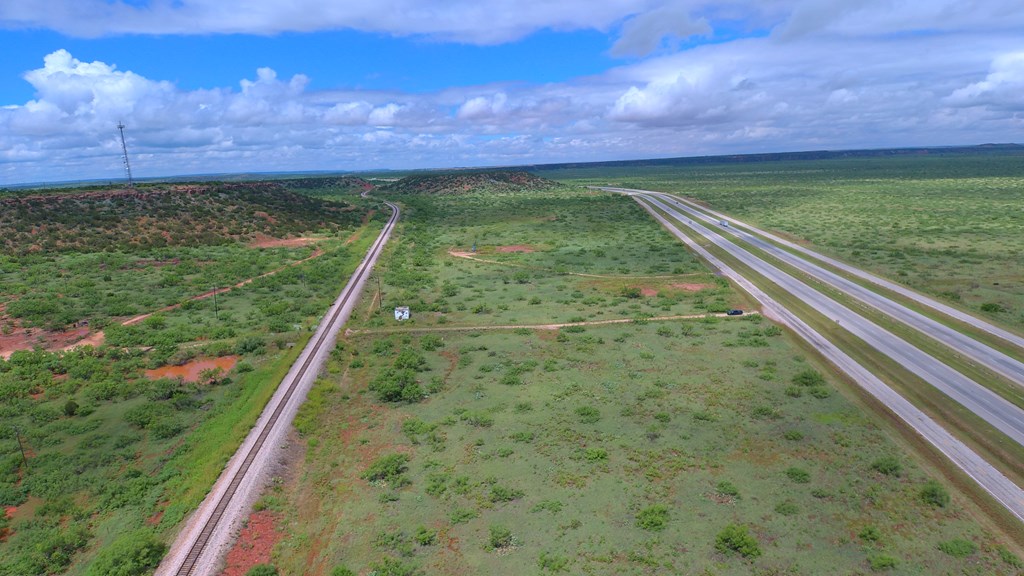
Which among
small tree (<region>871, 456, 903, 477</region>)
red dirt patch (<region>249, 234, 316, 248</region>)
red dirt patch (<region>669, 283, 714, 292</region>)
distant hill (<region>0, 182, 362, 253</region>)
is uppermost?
distant hill (<region>0, 182, 362, 253</region>)

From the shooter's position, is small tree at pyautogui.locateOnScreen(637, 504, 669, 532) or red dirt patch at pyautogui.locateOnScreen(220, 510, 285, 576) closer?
red dirt patch at pyautogui.locateOnScreen(220, 510, 285, 576)

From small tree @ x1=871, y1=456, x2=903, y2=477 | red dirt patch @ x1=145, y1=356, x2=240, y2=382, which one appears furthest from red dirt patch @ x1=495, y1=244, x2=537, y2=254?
small tree @ x1=871, y1=456, x2=903, y2=477

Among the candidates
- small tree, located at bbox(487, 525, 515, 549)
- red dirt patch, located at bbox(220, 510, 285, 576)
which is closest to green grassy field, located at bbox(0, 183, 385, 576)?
red dirt patch, located at bbox(220, 510, 285, 576)

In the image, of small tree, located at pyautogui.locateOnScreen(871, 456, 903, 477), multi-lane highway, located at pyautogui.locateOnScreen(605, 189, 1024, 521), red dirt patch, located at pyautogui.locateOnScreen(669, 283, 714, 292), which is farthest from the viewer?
red dirt patch, located at pyautogui.locateOnScreen(669, 283, 714, 292)

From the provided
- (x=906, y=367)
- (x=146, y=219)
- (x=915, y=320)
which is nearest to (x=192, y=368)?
(x=906, y=367)

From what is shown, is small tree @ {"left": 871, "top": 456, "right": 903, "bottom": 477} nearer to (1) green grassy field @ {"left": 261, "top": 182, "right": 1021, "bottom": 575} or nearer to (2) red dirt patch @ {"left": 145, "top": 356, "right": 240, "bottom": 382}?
(1) green grassy field @ {"left": 261, "top": 182, "right": 1021, "bottom": 575}

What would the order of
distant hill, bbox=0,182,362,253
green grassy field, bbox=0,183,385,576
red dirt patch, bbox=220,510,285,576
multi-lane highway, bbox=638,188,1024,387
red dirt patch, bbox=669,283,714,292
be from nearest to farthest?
1. red dirt patch, bbox=220,510,285,576
2. green grassy field, bbox=0,183,385,576
3. multi-lane highway, bbox=638,188,1024,387
4. red dirt patch, bbox=669,283,714,292
5. distant hill, bbox=0,182,362,253

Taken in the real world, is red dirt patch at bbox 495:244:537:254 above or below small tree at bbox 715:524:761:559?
above
